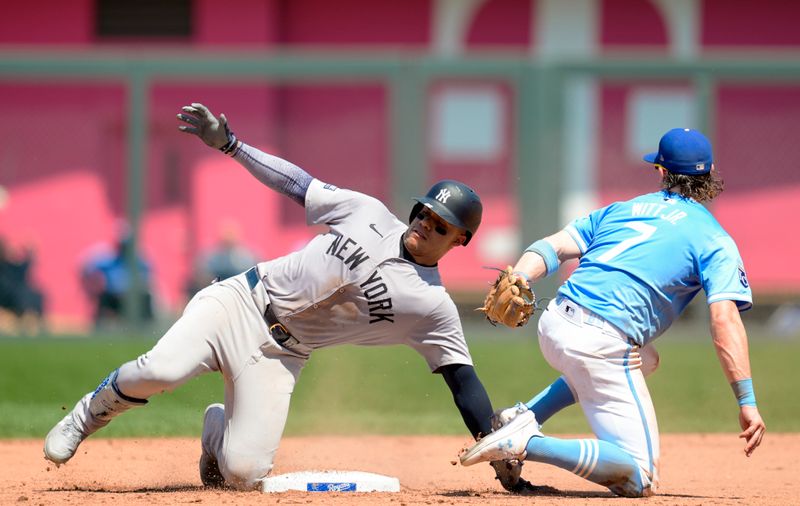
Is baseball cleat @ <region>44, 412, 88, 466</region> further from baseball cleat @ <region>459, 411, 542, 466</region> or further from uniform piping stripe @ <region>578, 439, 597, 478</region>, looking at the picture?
uniform piping stripe @ <region>578, 439, 597, 478</region>

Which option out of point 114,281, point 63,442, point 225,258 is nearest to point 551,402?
point 63,442

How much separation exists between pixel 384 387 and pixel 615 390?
537 centimetres

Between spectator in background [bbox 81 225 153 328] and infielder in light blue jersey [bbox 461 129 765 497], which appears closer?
infielder in light blue jersey [bbox 461 129 765 497]

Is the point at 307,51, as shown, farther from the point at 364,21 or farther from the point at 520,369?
the point at 520,369

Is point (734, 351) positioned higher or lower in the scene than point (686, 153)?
lower

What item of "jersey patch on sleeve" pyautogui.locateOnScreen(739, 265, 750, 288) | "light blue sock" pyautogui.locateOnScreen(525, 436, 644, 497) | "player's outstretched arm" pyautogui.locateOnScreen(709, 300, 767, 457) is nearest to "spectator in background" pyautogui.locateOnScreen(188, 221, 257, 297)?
"light blue sock" pyautogui.locateOnScreen(525, 436, 644, 497)

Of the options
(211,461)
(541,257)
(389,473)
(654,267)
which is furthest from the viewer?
(389,473)

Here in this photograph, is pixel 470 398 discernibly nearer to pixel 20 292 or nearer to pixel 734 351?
pixel 734 351

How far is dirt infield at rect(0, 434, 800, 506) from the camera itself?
232 inches

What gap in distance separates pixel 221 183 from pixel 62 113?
1777 millimetres

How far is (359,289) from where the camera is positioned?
606 cm

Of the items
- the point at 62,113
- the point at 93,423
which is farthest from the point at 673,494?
the point at 62,113

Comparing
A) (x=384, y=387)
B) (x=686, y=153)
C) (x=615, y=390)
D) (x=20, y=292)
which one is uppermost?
(x=686, y=153)

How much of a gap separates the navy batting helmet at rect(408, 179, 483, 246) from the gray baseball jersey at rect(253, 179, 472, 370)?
27cm
